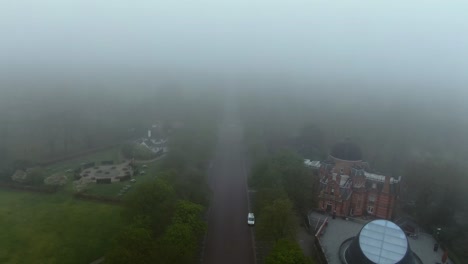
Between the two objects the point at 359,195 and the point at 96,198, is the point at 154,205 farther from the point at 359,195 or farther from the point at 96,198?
the point at 359,195

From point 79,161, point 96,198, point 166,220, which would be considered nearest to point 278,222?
point 166,220

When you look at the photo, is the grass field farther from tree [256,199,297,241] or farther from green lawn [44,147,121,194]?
tree [256,199,297,241]

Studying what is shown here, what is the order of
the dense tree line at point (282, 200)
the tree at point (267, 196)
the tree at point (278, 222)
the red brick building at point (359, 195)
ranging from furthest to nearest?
the red brick building at point (359, 195)
the tree at point (267, 196)
the tree at point (278, 222)
the dense tree line at point (282, 200)

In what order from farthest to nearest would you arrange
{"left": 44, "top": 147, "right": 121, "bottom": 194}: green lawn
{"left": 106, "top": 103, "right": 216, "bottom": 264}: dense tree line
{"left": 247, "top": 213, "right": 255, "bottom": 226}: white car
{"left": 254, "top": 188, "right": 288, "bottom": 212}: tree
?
{"left": 44, "top": 147, "right": 121, "bottom": 194}: green lawn
{"left": 247, "top": 213, "right": 255, "bottom": 226}: white car
{"left": 254, "top": 188, "right": 288, "bottom": 212}: tree
{"left": 106, "top": 103, "right": 216, "bottom": 264}: dense tree line

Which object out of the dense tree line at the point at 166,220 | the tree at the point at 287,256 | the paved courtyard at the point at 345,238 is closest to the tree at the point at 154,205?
the dense tree line at the point at 166,220

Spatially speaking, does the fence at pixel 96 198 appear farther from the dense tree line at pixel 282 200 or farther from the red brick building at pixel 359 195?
the red brick building at pixel 359 195

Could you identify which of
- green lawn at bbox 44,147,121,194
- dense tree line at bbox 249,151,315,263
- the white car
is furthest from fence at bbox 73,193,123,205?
dense tree line at bbox 249,151,315,263

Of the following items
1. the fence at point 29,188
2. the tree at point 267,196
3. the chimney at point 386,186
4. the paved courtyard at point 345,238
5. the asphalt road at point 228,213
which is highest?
the tree at point 267,196

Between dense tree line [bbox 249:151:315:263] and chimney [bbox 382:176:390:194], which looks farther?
chimney [bbox 382:176:390:194]
